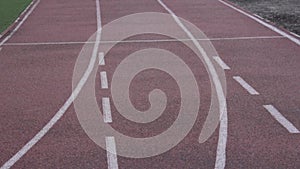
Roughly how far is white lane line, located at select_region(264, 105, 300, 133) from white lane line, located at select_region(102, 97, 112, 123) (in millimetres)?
2731

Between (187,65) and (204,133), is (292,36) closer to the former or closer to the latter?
(187,65)

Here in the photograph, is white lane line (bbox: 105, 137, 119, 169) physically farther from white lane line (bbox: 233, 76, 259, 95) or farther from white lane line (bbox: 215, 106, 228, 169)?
white lane line (bbox: 233, 76, 259, 95)

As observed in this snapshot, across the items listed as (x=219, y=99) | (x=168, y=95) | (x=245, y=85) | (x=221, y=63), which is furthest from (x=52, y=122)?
(x=221, y=63)

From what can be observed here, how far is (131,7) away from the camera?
25719 millimetres

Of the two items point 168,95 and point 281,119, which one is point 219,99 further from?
point 281,119

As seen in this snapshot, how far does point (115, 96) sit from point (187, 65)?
308 centimetres

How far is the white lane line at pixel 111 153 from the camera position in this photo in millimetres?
7531

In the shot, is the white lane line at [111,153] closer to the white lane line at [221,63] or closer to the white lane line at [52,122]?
the white lane line at [52,122]

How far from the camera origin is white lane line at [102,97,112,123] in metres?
9.59

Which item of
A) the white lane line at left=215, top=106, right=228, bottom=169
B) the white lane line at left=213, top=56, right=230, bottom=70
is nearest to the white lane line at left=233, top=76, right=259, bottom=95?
the white lane line at left=213, top=56, right=230, bottom=70

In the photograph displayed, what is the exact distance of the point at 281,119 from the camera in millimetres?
9406

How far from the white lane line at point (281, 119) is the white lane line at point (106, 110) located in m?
2.73

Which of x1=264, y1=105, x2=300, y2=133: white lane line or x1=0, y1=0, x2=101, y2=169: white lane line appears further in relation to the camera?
x1=264, y1=105, x2=300, y2=133: white lane line

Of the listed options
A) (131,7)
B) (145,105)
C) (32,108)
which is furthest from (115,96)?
(131,7)
